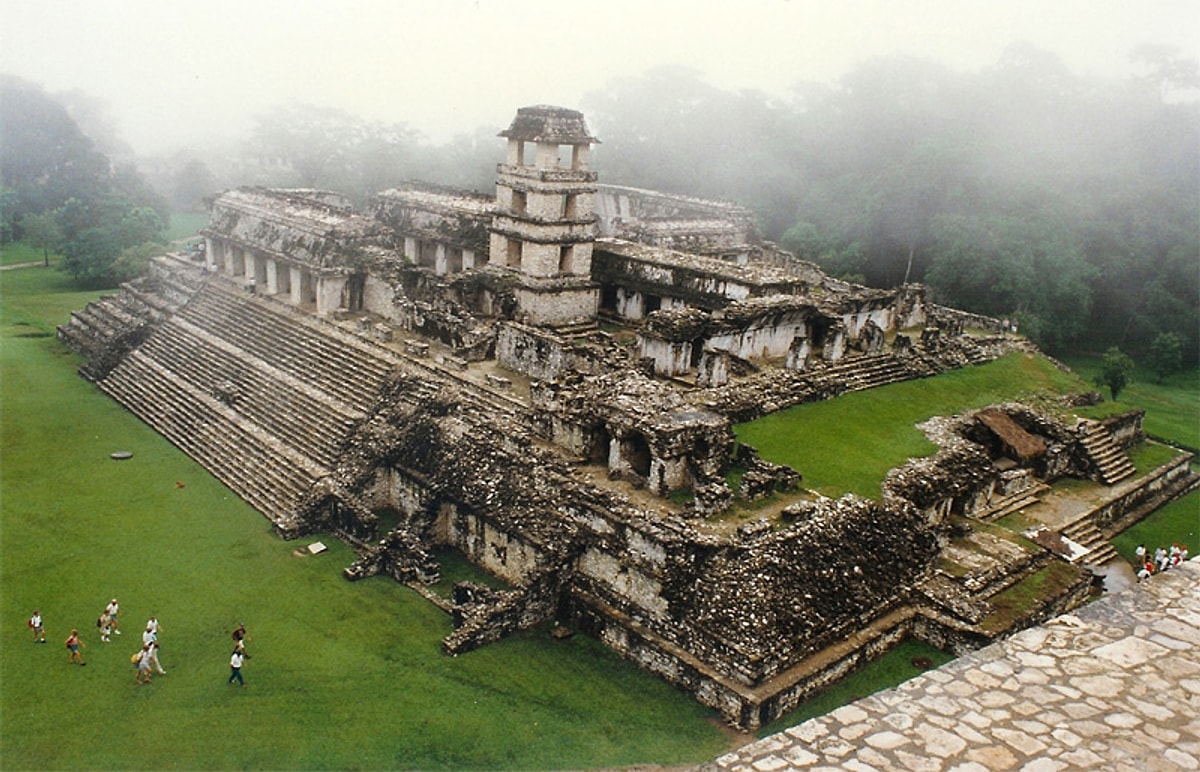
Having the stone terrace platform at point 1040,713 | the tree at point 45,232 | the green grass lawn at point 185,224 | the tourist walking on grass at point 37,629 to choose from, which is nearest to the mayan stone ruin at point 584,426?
the tourist walking on grass at point 37,629

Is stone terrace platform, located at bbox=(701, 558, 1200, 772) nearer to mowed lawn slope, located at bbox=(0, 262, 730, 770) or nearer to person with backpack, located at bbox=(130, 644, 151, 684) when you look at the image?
mowed lawn slope, located at bbox=(0, 262, 730, 770)

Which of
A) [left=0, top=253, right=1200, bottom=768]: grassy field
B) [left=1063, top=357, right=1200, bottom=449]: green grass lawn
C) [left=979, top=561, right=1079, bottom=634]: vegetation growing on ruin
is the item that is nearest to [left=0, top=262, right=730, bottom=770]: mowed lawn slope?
[left=0, top=253, right=1200, bottom=768]: grassy field

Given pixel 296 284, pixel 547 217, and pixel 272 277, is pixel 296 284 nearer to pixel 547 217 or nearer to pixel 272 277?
pixel 272 277

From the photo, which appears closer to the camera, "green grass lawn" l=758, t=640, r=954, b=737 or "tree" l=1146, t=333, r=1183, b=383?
"green grass lawn" l=758, t=640, r=954, b=737

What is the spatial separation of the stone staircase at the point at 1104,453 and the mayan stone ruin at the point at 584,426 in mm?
76

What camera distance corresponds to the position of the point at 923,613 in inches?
481

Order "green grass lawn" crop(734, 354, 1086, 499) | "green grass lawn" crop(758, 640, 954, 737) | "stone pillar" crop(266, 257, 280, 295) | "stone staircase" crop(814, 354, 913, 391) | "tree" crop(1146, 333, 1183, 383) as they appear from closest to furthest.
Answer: "green grass lawn" crop(758, 640, 954, 737)
"green grass lawn" crop(734, 354, 1086, 499)
"stone staircase" crop(814, 354, 913, 391)
"stone pillar" crop(266, 257, 280, 295)
"tree" crop(1146, 333, 1183, 383)

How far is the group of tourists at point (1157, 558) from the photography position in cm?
1521

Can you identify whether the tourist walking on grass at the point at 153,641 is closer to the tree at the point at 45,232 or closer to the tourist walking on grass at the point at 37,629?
the tourist walking on grass at the point at 37,629

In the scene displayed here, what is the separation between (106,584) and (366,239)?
35.0ft

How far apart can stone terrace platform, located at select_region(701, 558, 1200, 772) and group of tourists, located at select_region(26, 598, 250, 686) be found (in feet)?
28.0

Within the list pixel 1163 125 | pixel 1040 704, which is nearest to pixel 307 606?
pixel 1040 704

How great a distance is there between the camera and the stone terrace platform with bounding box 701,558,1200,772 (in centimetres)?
414

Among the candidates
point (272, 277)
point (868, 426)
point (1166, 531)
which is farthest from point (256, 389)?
point (1166, 531)
